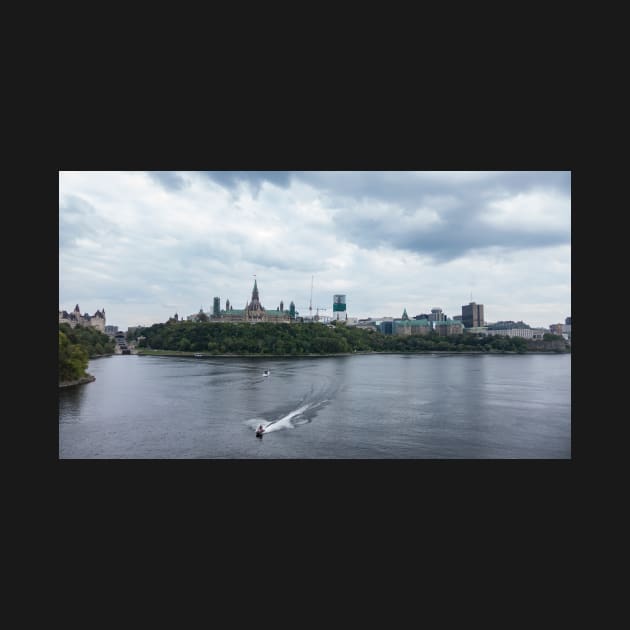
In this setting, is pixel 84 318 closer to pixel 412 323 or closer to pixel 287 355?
pixel 287 355

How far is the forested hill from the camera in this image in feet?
147

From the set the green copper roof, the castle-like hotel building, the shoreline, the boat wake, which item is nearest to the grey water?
the boat wake

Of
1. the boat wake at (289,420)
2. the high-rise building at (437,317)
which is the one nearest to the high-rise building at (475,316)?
the high-rise building at (437,317)

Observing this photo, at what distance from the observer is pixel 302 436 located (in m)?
10.9

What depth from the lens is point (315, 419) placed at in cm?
1306

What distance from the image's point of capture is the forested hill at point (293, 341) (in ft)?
147

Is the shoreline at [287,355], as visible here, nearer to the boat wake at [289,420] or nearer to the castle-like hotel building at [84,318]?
the castle-like hotel building at [84,318]

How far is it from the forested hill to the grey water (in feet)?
73.5

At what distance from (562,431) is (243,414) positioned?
988 centimetres

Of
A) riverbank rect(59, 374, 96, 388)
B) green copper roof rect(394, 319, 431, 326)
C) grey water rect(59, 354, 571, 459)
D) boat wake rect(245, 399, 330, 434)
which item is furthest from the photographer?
green copper roof rect(394, 319, 431, 326)

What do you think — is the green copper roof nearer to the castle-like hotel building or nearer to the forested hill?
the forested hill

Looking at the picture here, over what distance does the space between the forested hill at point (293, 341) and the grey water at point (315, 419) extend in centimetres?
2240

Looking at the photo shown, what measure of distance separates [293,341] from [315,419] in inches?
1297

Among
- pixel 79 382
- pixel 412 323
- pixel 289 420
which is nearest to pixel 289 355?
pixel 79 382
